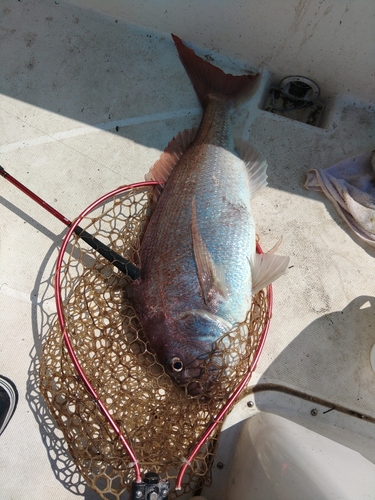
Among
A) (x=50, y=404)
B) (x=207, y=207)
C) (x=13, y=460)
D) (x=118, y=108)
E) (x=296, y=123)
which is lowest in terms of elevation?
→ (x=13, y=460)

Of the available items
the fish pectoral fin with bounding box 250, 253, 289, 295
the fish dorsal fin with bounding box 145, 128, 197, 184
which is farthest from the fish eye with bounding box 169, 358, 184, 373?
the fish dorsal fin with bounding box 145, 128, 197, 184

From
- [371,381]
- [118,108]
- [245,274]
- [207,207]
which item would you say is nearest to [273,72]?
[118,108]

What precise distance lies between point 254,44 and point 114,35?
112cm

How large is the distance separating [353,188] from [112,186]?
1805 millimetres

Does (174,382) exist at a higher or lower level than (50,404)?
higher

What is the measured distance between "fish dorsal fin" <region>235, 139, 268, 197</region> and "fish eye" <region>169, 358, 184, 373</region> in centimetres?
128

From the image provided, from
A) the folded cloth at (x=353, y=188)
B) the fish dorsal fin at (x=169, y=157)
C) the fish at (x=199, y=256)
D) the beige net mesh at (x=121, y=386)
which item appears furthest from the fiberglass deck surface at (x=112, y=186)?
the fish at (x=199, y=256)

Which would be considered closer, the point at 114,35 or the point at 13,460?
the point at 13,460

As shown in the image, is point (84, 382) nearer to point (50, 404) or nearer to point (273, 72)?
point (50, 404)

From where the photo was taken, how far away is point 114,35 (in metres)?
3.26

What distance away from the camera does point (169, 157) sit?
9.12 feet

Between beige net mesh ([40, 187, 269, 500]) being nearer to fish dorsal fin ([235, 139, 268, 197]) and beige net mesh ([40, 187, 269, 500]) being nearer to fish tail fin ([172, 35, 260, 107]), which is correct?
fish dorsal fin ([235, 139, 268, 197])

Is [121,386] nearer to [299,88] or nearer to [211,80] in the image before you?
[211,80]

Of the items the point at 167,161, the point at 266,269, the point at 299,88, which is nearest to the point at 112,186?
the point at 167,161
